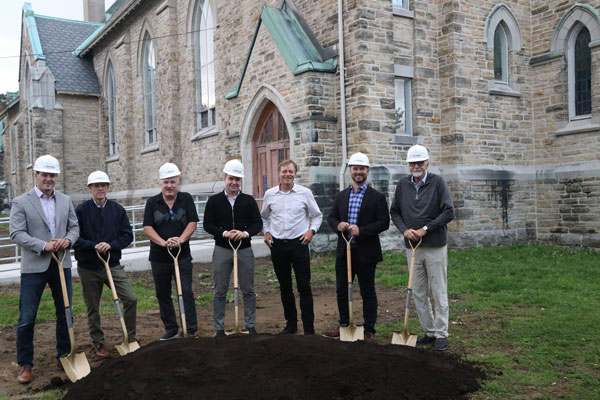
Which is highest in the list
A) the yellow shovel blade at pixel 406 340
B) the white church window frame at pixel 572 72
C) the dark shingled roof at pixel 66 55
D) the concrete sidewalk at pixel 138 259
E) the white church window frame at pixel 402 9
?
the dark shingled roof at pixel 66 55

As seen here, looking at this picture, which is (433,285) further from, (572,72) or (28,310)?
(572,72)

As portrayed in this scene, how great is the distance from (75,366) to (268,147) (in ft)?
34.6

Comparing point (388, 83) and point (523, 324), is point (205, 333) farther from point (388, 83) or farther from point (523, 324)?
point (388, 83)

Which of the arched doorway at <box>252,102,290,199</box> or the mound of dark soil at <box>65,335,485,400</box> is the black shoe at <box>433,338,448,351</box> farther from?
the arched doorway at <box>252,102,290,199</box>

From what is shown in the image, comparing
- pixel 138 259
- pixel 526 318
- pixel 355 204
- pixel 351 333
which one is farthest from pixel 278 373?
pixel 138 259

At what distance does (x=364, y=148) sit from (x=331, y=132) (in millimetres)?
1034

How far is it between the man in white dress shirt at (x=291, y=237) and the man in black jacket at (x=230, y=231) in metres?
0.27

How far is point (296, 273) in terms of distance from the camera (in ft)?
21.6

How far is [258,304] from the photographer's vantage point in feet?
29.9

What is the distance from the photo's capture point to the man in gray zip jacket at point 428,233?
19.7 feet

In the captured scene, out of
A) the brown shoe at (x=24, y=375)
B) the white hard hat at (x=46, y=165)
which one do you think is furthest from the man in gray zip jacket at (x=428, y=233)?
the brown shoe at (x=24, y=375)

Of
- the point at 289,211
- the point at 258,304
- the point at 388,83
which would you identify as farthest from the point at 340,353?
the point at 388,83

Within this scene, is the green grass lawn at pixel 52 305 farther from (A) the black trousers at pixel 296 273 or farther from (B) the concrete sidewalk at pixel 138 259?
(A) the black trousers at pixel 296 273

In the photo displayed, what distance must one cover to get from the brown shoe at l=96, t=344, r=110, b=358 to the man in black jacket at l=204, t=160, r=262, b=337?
3.91ft
